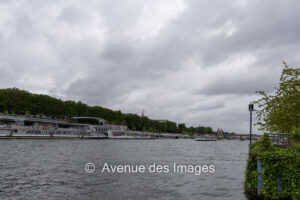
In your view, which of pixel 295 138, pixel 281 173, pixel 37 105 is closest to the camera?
pixel 281 173

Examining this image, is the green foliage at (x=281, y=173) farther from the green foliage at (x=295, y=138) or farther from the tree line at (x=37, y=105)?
the tree line at (x=37, y=105)

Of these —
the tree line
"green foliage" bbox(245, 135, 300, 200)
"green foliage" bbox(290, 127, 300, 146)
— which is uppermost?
the tree line

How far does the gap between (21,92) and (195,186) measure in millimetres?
122244

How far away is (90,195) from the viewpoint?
17172 mm

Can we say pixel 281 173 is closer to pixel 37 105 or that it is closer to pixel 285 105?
pixel 285 105

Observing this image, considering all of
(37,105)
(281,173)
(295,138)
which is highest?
(37,105)

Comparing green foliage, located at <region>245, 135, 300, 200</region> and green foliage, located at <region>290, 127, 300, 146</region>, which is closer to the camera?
green foliage, located at <region>245, 135, 300, 200</region>

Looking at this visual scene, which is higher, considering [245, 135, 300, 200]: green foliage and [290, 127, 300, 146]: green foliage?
[290, 127, 300, 146]: green foliage

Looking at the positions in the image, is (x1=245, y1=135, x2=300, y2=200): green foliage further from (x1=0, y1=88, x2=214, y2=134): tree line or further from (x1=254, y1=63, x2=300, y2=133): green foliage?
(x1=0, y1=88, x2=214, y2=134): tree line

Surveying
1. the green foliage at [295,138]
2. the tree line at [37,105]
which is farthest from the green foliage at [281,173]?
the tree line at [37,105]

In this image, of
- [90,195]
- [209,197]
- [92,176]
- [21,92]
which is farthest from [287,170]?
[21,92]

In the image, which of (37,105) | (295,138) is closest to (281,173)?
(295,138)

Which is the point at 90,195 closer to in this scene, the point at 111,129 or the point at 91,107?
the point at 111,129

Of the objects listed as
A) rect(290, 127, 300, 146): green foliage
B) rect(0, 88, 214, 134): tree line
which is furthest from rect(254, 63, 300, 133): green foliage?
rect(0, 88, 214, 134): tree line
